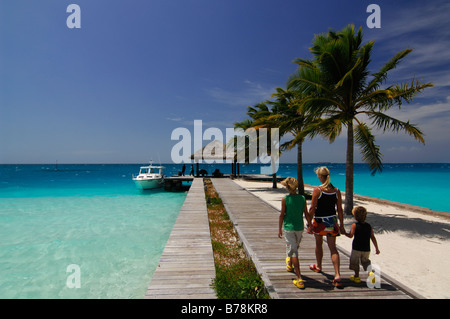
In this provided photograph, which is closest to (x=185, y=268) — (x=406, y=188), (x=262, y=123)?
(x=262, y=123)

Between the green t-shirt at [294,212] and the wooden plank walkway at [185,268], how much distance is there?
1856 millimetres

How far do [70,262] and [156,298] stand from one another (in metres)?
7.03

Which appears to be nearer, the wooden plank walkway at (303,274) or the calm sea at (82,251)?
the wooden plank walkway at (303,274)

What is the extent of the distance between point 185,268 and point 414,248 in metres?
6.67

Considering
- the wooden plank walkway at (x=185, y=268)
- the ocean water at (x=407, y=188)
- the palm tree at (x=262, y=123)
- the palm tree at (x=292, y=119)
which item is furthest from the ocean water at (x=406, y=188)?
the wooden plank walkway at (x=185, y=268)

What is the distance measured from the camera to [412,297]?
3.61m

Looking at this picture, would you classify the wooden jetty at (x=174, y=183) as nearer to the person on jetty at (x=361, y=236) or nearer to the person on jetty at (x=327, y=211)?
the person on jetty at (x=327, y=211)

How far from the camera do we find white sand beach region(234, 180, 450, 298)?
14.9 ft

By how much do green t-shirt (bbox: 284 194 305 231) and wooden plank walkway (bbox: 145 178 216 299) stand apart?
6.09 feet

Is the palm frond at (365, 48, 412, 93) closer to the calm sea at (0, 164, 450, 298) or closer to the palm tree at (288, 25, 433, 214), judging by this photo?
the palm tree at (288, 25, 433, 214)

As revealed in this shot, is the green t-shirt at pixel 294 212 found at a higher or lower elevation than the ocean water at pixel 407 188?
higher

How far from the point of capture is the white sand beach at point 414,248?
454 cm
